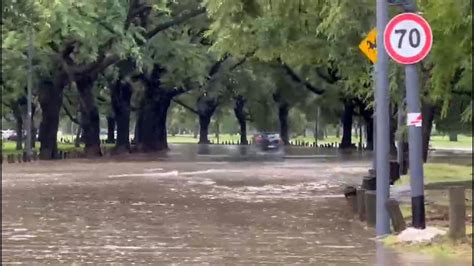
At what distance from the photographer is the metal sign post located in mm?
13844

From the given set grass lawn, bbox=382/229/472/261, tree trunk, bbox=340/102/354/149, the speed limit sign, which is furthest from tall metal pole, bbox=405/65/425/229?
tree trunk, bbox=340/102/354/149

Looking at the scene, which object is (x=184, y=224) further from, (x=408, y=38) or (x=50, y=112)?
(x=50, y=112)

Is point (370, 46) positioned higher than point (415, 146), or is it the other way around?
point (370, 46)

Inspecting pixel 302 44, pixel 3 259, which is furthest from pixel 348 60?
pixel 3 259

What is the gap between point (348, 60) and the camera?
27.4 metres

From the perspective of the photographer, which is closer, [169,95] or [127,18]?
[127,18]

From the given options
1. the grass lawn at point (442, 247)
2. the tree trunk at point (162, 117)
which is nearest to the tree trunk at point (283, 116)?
the tree trunk at point (162, 117)

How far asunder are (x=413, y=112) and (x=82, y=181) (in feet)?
62.5

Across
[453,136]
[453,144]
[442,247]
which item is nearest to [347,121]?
[453,136]

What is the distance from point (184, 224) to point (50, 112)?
126 ft

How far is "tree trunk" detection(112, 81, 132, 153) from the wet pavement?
35.5 m

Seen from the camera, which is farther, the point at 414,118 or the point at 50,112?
the point at 50,112

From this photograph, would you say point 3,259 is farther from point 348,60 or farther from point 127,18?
point 127,18

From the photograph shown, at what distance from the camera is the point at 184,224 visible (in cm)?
1772
